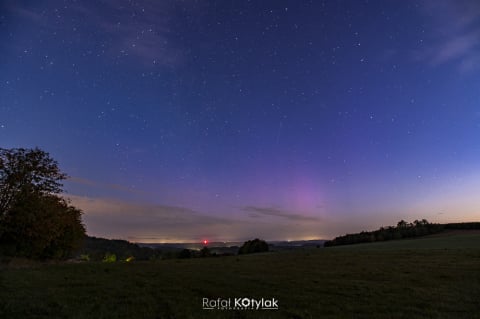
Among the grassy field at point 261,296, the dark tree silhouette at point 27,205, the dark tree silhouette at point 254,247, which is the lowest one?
the dark tree silhouette at point 254,247

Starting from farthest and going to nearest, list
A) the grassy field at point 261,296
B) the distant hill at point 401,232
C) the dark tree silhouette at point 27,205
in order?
the distant hill at point 401,232 → the dark tree silhouette at point 27,205 → the grassy field at point 261,296

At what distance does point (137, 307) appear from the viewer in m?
11.7

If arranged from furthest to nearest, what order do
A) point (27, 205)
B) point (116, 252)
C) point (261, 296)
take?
point (116, 252)
point (27, 205)
point (261, 296)

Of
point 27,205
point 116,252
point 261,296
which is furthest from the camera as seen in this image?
point 116,252

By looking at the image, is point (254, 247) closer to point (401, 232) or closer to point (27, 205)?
point (401, 232)

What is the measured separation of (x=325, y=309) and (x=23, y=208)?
39.8 meters

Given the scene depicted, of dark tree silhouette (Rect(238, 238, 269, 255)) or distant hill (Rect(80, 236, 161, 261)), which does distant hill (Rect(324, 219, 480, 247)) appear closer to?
dark tree silhouette (Rect(238, 238, 269, 255))

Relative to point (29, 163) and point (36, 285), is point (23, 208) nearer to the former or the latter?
point (29, 163)

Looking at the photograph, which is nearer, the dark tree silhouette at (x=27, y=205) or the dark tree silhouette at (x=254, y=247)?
the dark tree silhouette at (x=27, y=205)

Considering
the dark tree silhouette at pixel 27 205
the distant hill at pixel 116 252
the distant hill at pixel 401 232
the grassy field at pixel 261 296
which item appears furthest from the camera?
the distant hill at pixel 401 232

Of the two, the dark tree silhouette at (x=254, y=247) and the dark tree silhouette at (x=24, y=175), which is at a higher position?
the dark tree silhouette at (x=24, y=175)

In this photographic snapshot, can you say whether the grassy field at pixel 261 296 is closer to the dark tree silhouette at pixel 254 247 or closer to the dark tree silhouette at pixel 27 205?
the dark tree silhouette at pixel 27 205

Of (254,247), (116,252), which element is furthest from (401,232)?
(116,252)

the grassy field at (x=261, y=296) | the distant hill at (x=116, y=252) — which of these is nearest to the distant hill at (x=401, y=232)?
the distant hill at (x=116, y=252)
